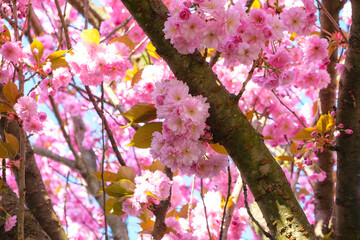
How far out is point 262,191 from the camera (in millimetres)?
1007

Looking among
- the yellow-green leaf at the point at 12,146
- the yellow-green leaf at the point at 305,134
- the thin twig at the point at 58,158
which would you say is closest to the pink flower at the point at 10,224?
the yellow-green leaf at the point at 12,146

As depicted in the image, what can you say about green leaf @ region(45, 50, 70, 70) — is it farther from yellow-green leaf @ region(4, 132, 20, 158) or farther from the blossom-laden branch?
the blossom-laden branch

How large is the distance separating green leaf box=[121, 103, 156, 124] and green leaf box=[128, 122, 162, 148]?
3 centimetres

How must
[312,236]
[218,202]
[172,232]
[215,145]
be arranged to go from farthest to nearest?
[218,202]
[172,232]
[215,145]
[312,236]

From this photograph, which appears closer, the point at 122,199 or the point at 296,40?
the point at 122,199

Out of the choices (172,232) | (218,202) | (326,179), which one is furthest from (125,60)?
(326,179)

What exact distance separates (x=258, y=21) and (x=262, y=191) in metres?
0.46

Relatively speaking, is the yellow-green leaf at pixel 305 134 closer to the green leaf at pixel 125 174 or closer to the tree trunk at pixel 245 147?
the tree trunk at pixel 245 147

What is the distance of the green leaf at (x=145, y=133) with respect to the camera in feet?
3.53

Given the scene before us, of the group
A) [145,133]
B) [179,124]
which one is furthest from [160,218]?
[179,124]

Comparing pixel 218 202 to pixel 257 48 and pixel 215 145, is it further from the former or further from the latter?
pixel 257 48

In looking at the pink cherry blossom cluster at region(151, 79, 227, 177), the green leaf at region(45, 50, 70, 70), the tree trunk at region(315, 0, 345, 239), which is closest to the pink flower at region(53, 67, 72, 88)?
the green leaf at region(45, 50, 70, 70)

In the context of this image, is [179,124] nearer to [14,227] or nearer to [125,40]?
[125,40]

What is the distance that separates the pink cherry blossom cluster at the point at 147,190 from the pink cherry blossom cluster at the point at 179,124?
32 cm
